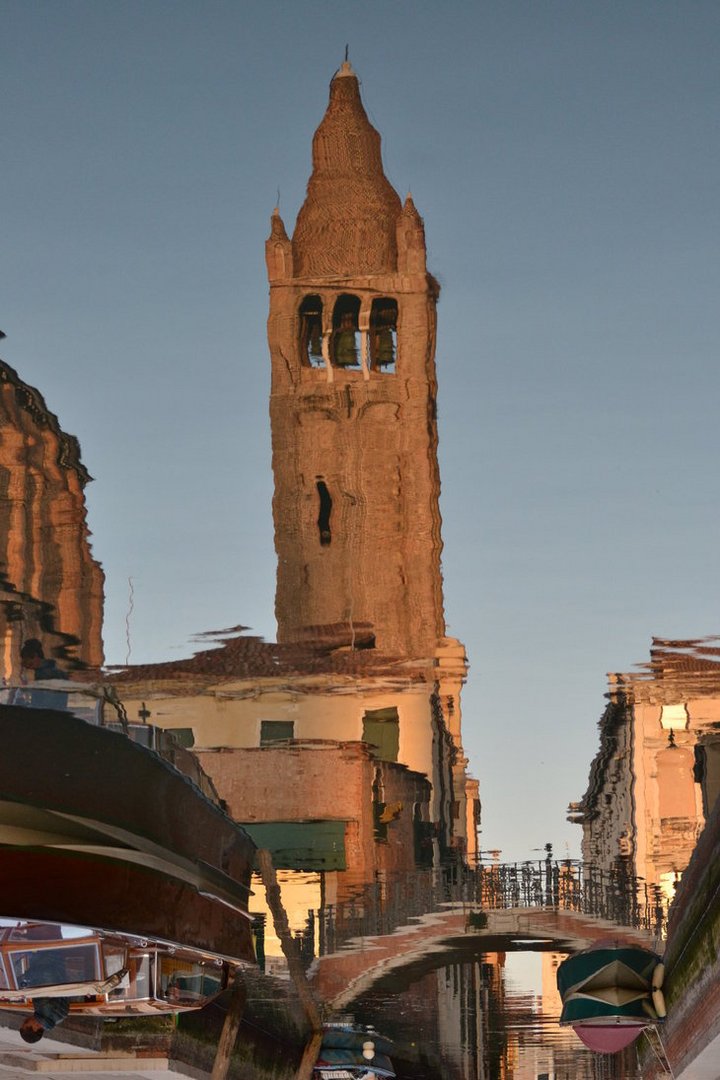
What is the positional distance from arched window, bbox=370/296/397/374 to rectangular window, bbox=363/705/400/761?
905 cm

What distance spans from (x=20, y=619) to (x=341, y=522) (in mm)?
9060

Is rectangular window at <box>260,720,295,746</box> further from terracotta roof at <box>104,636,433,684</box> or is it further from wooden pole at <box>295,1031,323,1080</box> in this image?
wooden pole at <box>295,1031,323,1080</box>

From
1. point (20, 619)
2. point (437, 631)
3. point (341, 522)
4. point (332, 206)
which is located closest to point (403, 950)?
point (20, 619)

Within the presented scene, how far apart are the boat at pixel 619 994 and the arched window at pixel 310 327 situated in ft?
71.2

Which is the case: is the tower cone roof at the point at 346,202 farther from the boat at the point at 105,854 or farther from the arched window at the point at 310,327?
the boat at the point at 105,854

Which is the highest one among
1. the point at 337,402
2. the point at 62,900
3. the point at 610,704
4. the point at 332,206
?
the point at 332,206

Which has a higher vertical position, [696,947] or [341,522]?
[341,522]

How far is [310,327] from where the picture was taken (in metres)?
30.1

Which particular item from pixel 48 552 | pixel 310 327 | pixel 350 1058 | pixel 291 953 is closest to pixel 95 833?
pixel 350 1058

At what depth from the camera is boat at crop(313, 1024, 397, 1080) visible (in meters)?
15.9

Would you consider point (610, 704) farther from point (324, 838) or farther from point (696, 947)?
point (696, 947)

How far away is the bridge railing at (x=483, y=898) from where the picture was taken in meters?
19.2

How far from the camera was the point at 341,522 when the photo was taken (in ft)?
101

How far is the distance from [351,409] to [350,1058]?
1589cm
